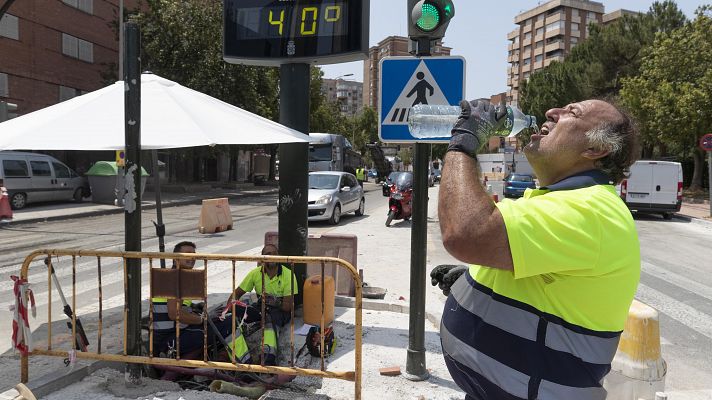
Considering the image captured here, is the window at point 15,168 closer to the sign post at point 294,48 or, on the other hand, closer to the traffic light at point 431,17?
the sign post at point 294,48

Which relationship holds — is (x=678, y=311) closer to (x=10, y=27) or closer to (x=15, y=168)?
(x=15, y=168)

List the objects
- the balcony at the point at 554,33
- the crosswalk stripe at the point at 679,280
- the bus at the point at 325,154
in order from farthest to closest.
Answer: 1. the balcony at the point at 554,33
2. the bus at the point at 325,154
3. the crosswalk stripe at the point at 679,280

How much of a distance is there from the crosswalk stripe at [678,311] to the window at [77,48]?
96.4 ft

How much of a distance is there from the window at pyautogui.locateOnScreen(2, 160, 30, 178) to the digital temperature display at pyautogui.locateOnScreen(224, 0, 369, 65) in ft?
47.8

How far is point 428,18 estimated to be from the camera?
3752 millimetres

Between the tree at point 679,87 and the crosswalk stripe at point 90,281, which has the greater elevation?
the tree at point 679,87

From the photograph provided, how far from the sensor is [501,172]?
50250 millimetres

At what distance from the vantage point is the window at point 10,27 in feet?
76.7

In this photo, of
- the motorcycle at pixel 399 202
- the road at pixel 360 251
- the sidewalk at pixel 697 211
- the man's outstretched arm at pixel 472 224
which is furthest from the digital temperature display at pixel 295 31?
the sidewalk at pixel 697 211

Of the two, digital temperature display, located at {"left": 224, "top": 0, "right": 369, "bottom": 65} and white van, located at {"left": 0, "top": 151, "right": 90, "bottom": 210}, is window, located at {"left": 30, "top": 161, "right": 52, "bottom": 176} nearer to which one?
white van, located at {"left": 0, "top": 151, "right": 90, "bottom": 210}

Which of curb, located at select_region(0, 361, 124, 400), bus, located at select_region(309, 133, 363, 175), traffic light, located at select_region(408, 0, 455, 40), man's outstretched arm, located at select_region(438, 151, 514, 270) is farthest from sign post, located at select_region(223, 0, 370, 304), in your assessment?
bus, located at select_region(309, 133, 363, 175)

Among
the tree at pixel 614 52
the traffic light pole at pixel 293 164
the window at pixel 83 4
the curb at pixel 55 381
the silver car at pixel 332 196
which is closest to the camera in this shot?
the curb at pixel 55 381

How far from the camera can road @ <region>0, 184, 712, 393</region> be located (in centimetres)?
527

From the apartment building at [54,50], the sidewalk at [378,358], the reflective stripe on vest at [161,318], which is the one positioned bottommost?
the sidewalk at [378,358]
